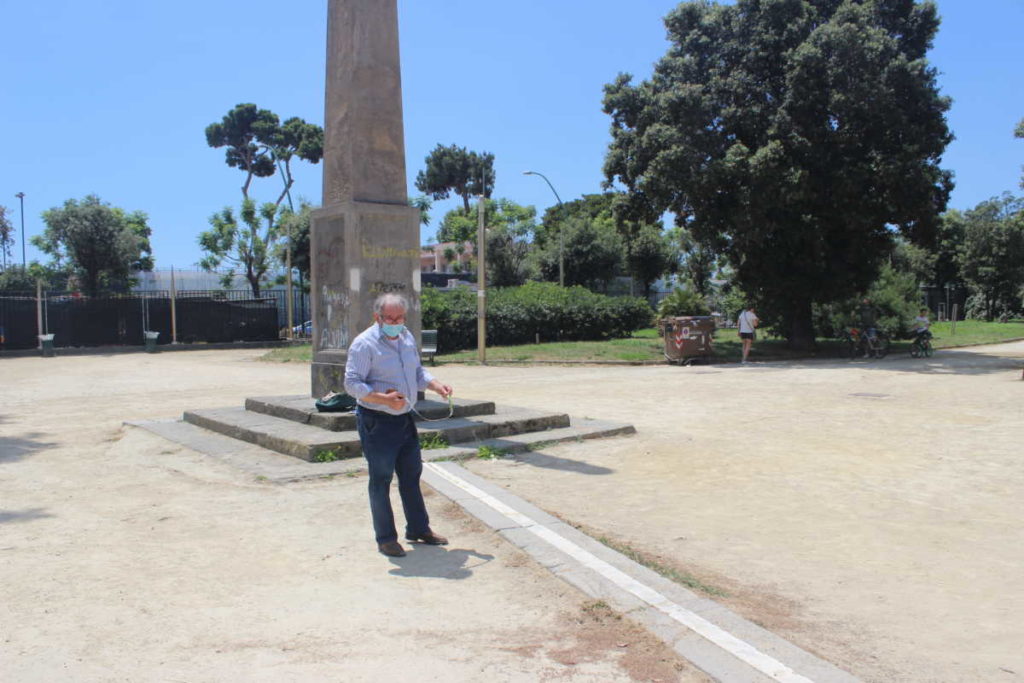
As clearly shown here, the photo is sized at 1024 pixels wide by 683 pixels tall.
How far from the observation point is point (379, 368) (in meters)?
4.70

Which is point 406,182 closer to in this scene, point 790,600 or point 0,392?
point 790,600

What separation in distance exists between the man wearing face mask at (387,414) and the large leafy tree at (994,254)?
48732mm

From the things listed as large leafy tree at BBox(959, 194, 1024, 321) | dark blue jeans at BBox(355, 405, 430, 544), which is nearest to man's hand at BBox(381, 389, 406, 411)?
dark blue jeans at BBox(355, 405, 430, 544)

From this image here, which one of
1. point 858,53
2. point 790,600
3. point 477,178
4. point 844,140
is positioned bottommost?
point 790,600

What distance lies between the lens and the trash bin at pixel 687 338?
20203 mm

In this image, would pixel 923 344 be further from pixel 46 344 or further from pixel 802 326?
pixel 46 344

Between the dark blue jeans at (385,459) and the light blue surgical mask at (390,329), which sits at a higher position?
the light blue surgical mask at (390,329)

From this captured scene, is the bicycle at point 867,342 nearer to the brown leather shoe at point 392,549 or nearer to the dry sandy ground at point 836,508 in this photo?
the dry sandy ground at point 836,508

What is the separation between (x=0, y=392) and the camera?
50.0ft

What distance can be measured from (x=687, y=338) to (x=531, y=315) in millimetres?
6123

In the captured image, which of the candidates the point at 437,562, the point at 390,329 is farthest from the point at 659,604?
the point at 390,329

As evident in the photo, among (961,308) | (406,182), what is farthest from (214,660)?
(961,308)

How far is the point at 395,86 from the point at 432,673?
7.53 m

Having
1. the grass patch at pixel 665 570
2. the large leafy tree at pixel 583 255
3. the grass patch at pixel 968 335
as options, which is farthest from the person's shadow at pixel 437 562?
the large leafy tree at pixel 583 255
